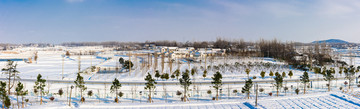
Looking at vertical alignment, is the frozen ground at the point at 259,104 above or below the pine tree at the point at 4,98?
below

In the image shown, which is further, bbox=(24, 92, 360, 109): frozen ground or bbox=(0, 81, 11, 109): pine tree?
bbox=(24, 92, 360, 109): frozen ground

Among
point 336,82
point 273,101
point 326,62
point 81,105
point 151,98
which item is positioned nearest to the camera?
point 81,105

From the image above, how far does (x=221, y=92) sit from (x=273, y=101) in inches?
158

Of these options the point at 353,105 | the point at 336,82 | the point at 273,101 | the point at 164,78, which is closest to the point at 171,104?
the point at 273,101

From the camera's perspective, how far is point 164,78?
20156 mm

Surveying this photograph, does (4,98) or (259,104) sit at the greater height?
(4,98)

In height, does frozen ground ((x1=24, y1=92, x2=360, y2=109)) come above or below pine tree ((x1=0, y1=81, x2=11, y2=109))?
below

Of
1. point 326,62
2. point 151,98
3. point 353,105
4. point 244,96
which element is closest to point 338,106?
point 353,105

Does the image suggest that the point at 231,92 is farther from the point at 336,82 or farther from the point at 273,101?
the point at 336,82

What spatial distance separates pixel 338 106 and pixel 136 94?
12.7 m

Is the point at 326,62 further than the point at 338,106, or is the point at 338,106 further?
the point at 326,62

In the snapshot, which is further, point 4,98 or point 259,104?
point 259,104

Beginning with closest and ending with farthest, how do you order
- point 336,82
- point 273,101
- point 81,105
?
point 81,105 → point 273,101 → point 336,82

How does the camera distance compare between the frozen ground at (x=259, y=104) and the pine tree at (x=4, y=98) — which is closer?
the pine tree at (x=4, y=98)
